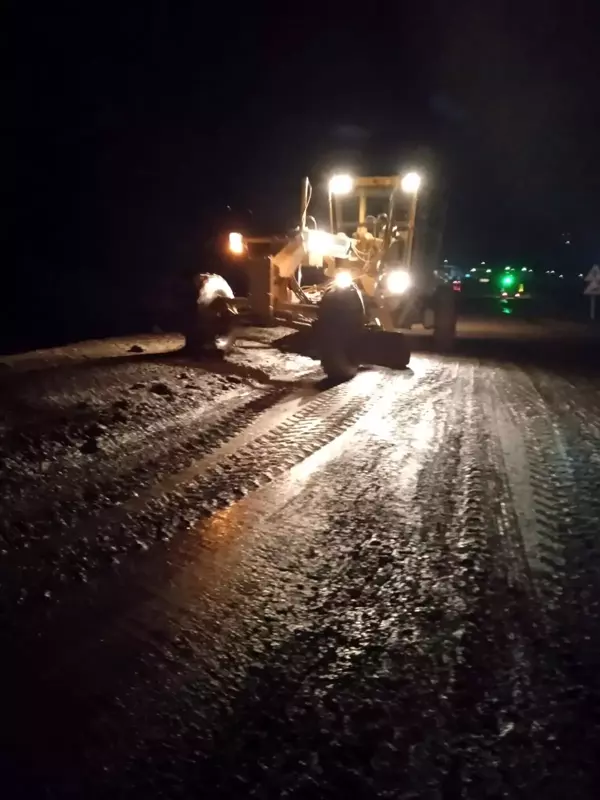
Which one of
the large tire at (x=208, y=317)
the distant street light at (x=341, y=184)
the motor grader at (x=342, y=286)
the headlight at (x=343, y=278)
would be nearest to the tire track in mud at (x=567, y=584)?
the motor grader at (x=342, y=286)

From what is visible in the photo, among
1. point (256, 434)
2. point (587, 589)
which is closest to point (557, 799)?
point (587, 589)

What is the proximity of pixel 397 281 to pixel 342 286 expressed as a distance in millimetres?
3874

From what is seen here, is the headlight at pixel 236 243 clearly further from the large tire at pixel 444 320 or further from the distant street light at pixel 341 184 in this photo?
the large tire at pixel 444 320

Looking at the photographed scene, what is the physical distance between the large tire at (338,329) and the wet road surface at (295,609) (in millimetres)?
4070

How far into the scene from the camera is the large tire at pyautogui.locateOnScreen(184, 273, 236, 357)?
16.6 meters

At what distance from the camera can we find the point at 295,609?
19.2ft

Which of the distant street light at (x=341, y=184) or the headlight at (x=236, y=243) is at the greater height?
the distant street light at (x=341, y=184)

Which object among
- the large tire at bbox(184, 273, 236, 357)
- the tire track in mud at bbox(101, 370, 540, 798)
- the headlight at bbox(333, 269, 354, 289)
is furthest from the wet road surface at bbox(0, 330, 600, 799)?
the headlight at bbox(333, 269, 354, 289)

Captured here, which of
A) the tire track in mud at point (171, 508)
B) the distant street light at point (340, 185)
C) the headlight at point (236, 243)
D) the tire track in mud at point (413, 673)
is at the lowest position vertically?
the tire track in mud at point (171, 508)

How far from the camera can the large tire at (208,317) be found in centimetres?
1658

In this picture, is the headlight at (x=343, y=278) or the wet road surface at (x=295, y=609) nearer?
the wet road surface at (x=295, y=609)

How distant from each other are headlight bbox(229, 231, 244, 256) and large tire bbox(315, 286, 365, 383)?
7.78 feet

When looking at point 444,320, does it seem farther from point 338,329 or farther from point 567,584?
point 567,584

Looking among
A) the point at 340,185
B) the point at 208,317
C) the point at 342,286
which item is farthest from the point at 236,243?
the point at 340,185
